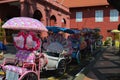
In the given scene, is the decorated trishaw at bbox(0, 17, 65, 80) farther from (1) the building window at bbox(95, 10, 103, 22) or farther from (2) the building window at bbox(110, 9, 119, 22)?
(1) the building window at bbox(95, 10, 103, 22)

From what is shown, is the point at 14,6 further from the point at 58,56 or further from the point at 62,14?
the point at 58,56

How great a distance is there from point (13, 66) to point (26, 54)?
22.5 inches

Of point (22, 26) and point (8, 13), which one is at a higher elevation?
point (8, 13)

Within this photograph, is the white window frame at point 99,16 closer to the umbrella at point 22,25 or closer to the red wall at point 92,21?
the red wall at point 92,21

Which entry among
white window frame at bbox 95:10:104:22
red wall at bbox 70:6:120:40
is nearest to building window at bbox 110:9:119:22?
red wall at bbox 70:6:120:40

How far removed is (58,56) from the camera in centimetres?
1194

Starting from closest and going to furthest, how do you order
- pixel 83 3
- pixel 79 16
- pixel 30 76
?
1. pixel 30 76
2. pixel 79 16
3. pixel 83 3

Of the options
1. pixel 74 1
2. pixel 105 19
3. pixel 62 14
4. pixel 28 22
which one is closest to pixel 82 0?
pixel 74 1

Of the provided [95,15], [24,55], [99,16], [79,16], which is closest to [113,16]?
[99,16]

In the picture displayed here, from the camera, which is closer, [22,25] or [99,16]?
[22,25]

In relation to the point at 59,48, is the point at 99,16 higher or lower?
higher

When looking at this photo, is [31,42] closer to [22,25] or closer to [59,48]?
[22,25]

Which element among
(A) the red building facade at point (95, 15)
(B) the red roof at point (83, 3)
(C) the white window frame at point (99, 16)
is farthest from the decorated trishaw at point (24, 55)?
(B) the red roof at point (83, 3)

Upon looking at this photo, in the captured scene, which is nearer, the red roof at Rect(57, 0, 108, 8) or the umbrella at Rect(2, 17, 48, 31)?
the umbrella at Rect(2, 17, 48, 31)
